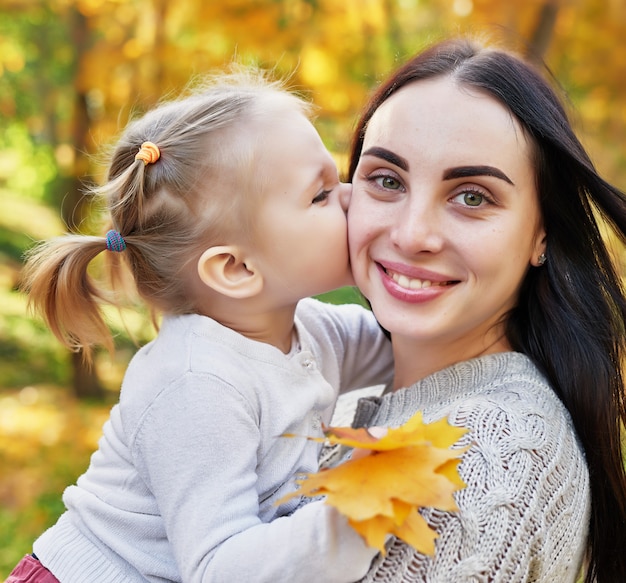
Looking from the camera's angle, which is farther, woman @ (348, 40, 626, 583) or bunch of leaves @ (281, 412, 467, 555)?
woman @ (348, 40, 626, 583)

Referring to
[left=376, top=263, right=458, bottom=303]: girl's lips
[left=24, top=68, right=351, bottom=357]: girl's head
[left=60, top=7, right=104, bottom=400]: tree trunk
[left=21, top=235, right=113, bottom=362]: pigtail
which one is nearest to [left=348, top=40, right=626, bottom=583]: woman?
[left=376, top=263, right=458, bottom=303]: girl's lips

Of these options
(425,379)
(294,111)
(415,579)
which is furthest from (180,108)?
(415,579)

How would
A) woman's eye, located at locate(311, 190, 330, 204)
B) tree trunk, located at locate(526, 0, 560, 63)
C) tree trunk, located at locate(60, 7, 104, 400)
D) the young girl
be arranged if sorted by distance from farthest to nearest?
tree trunk, located at locate(60, 7, 104, 400) → tree trunk, located at locate(526, 0, 560, 63) → woman's eye, located at locate(311, 190, 330, 204) → the young girl

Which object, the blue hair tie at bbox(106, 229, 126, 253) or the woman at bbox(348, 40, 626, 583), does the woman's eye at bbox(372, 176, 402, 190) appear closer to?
the woman at bbox(348, 40, 626, 583)

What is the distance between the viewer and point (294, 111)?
2.04m

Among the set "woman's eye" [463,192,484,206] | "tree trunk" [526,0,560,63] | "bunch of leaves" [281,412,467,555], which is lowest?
"bunch of leaves" [281,412,467,555]

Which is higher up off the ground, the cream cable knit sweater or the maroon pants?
the cream cable knit sweater

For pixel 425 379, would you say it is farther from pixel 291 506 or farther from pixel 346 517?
pixel 346 517

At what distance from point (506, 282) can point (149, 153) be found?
87 cm

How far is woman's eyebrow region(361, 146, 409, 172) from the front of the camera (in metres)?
1.83

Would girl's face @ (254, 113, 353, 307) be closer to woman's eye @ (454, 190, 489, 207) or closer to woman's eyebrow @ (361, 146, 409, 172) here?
woman's eyebrow @ (361, 146, 409, 172)

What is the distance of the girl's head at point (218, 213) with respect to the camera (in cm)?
190

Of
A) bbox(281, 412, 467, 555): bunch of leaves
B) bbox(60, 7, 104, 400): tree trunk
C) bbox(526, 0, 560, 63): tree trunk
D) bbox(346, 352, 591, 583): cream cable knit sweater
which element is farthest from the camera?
bbox(60, 7, 104, 400): tree trunk

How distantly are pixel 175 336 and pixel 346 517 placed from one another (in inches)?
24.3
